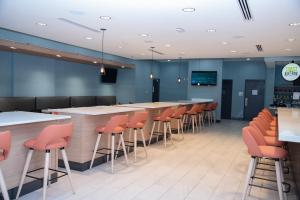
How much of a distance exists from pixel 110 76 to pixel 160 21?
6.34 meters

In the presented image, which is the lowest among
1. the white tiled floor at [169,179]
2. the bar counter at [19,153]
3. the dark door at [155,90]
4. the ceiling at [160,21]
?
the white tiled floor at [169,179]

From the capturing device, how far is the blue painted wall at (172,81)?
13.3 metres

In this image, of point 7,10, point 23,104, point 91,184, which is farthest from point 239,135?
point 7,10

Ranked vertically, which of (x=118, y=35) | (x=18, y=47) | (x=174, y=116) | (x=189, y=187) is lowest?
(x=189, y=187)

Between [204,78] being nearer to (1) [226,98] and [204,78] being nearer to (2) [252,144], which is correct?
(1) [226,98]

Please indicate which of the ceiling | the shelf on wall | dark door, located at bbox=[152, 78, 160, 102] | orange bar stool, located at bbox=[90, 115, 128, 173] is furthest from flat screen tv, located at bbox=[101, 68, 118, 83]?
orange bar stool, located at bbox=[90, 115, 128, 173]

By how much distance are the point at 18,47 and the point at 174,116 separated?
13.5 ft

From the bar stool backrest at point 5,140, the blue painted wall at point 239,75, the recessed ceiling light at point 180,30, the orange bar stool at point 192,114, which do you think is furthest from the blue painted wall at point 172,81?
the bar stool backrest at point 5,140

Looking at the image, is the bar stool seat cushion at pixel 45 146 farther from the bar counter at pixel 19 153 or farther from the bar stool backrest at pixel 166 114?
the bar stool backrest at pixel 166 114

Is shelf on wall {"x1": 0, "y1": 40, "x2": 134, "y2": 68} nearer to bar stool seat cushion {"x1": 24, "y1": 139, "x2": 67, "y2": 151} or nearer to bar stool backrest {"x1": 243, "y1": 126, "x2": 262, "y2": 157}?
bar stool seat cushion {"x1": 24, "y1": 139, "x2": 67, "y2": 151}

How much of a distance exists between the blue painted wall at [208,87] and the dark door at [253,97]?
188 centimetres

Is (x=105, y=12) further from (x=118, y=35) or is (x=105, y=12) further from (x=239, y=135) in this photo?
(x=239, y=135)

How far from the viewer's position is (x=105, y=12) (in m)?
4.36

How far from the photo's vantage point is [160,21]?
4.81m
